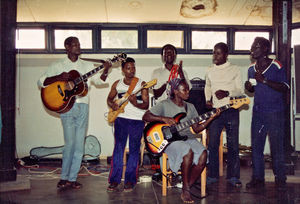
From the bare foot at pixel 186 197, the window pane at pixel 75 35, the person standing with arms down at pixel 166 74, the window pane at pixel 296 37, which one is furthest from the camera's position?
the window pane at pixel 75 35

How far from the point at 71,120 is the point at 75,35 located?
293cm

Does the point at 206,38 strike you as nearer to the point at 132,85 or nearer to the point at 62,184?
the point at 132,85

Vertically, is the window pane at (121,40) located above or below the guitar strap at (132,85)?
above

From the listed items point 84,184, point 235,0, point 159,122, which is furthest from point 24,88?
point 235,0

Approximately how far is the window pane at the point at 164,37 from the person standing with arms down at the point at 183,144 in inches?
109

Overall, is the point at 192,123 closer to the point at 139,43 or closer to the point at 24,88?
the point at 139,43

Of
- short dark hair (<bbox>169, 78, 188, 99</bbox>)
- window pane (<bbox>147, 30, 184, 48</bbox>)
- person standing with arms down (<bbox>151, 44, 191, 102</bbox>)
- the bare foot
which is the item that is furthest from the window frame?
the bare foot

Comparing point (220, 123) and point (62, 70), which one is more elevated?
point (62, 70)

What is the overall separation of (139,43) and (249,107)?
8.88 ft

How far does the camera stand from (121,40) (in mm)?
6699

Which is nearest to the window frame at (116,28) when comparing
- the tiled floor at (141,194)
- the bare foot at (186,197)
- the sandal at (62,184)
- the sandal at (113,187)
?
the tiled floor at (141,194)

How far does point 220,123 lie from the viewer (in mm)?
4508

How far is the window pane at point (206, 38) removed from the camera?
6.73 metres

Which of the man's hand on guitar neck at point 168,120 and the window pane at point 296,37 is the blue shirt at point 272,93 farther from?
the window pane at point 296,37
